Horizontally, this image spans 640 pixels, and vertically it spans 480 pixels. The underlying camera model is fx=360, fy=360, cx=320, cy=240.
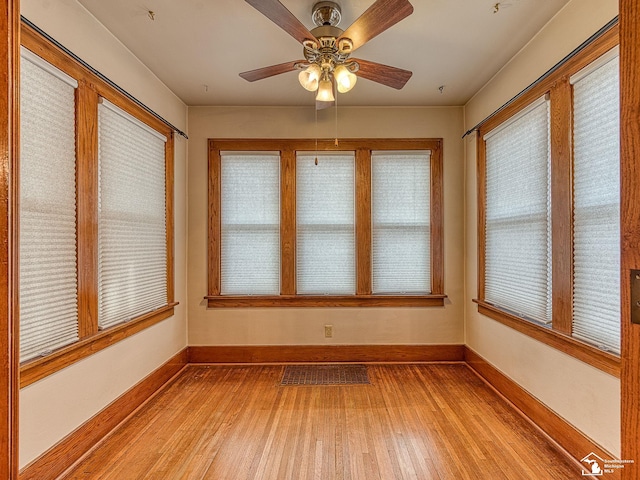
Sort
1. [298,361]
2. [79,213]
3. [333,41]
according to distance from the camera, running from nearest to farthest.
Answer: [333,41] → [79,213] → [298,361]

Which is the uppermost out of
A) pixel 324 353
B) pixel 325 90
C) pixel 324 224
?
pixel 325 90

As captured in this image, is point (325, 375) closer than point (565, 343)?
No

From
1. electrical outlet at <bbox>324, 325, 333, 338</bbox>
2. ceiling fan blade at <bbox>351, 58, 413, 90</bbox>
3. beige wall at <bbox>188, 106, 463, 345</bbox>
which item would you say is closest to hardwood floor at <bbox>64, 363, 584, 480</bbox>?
beige wall at <bbox>188, 106, 463, 345</bbox>

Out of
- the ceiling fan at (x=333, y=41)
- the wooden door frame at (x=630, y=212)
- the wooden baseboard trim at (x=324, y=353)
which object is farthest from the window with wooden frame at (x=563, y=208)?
the wooden door frame at (x=630, y=212)

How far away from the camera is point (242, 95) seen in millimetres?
3535

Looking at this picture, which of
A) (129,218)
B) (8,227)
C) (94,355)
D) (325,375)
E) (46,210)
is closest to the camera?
(8,227)

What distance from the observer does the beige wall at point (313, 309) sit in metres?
3.84

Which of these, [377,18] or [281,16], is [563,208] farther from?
[281,16]

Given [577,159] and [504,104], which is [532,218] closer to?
[577,159]

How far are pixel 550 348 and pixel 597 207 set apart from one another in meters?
0.99

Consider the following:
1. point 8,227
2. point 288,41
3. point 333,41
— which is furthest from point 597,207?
point 8,227

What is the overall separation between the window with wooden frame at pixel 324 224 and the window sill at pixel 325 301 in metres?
0.01

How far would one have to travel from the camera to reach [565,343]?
7.31 ft

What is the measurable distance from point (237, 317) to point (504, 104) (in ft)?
10.5
